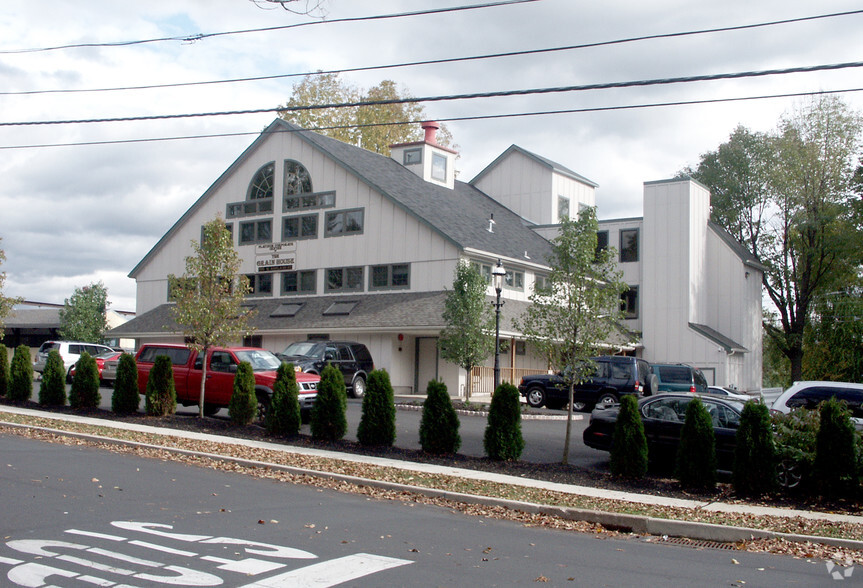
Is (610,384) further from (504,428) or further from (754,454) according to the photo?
(754,454)

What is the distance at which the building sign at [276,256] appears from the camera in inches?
1452

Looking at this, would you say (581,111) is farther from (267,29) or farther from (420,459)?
(420,459)

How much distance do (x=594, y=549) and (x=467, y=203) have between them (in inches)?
1279

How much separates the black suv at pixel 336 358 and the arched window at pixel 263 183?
11.4 meters

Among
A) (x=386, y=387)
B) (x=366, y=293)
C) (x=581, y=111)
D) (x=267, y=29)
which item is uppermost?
(x=267, y=29)

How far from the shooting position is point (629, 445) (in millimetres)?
13938

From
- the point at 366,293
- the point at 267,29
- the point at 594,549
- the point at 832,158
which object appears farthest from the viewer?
the point at 832,158

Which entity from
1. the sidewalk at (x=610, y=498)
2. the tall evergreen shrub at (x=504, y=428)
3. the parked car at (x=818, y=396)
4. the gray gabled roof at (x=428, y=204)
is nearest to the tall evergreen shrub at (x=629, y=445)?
the sidewalk at (x=610, y=498)

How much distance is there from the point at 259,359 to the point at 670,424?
10.7 m

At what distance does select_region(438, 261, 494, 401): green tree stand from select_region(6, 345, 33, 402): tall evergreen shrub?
1292cm

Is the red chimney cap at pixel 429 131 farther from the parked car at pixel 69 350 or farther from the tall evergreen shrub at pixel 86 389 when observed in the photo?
the tall evergreen shrub at pixel 86 389

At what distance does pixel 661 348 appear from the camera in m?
38.7

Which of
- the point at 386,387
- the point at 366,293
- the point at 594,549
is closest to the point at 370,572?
the point at 594,549

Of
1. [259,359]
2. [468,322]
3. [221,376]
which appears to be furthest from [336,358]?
[221,376]
